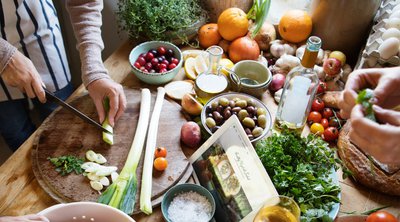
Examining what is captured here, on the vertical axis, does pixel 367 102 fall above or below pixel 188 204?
above

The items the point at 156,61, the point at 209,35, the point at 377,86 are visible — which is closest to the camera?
the point at 377,86

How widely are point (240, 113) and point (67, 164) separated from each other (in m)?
0.51

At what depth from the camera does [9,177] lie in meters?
0.99

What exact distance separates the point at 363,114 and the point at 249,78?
69cm

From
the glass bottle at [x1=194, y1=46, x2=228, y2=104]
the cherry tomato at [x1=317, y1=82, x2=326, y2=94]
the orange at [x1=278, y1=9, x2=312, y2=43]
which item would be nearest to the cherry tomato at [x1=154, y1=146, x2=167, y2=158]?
the glass bottle at [x1=194, y1=46, x2=228, y2=104]

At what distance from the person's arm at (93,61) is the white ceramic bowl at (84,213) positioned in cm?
35

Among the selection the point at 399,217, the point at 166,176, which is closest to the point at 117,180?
the point at 166,176

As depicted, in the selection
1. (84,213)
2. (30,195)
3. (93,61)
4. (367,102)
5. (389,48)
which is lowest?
(30,195)

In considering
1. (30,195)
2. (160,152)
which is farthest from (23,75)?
(160,152)

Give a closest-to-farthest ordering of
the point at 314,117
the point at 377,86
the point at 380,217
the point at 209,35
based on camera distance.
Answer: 1. the point at 377,86
2. the point at 380,217
3. the point at 314,117
4. the point at 209,35

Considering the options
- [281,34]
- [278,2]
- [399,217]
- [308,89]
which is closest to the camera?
[399,217]

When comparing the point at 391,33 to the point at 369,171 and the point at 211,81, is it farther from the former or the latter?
the point at 211,81

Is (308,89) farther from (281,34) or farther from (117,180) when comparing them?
(117,180)

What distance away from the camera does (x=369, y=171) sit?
3.18ft
